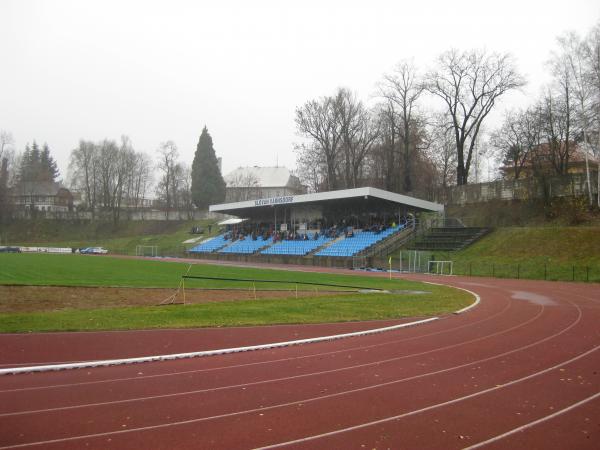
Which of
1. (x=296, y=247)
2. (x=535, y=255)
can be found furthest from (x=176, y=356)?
(x=296, y=247)

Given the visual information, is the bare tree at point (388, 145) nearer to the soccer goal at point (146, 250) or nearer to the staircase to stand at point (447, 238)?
the staircase to stand at point (447, 238)

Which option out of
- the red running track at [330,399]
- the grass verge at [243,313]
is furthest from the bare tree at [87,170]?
the red running track at [330,399]

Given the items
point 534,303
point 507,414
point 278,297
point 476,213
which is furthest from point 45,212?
point 507,414

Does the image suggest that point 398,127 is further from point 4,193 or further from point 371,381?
point 4,193

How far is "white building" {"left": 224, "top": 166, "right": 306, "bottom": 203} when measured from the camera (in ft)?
317

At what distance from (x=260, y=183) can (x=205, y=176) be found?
20.0 meters

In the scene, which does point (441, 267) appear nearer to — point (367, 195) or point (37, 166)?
point (367, 195)

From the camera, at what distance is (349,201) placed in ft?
170

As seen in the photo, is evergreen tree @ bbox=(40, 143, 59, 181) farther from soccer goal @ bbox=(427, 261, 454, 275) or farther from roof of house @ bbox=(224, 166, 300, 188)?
soccer goal @ bbox=(427, 261, 454, 275)

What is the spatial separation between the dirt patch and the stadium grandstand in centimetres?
2371

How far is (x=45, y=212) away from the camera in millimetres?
90500

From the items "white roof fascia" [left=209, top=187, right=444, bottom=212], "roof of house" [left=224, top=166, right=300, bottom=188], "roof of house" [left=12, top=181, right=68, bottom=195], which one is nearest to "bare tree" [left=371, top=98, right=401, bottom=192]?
"white roof fascia" [left=209, top=187, right=444, bottom=212]

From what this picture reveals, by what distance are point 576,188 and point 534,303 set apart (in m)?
26.5

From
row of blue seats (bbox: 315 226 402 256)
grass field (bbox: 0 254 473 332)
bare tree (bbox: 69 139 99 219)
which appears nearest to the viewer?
grass field (bbox: 0 254 473 332)
